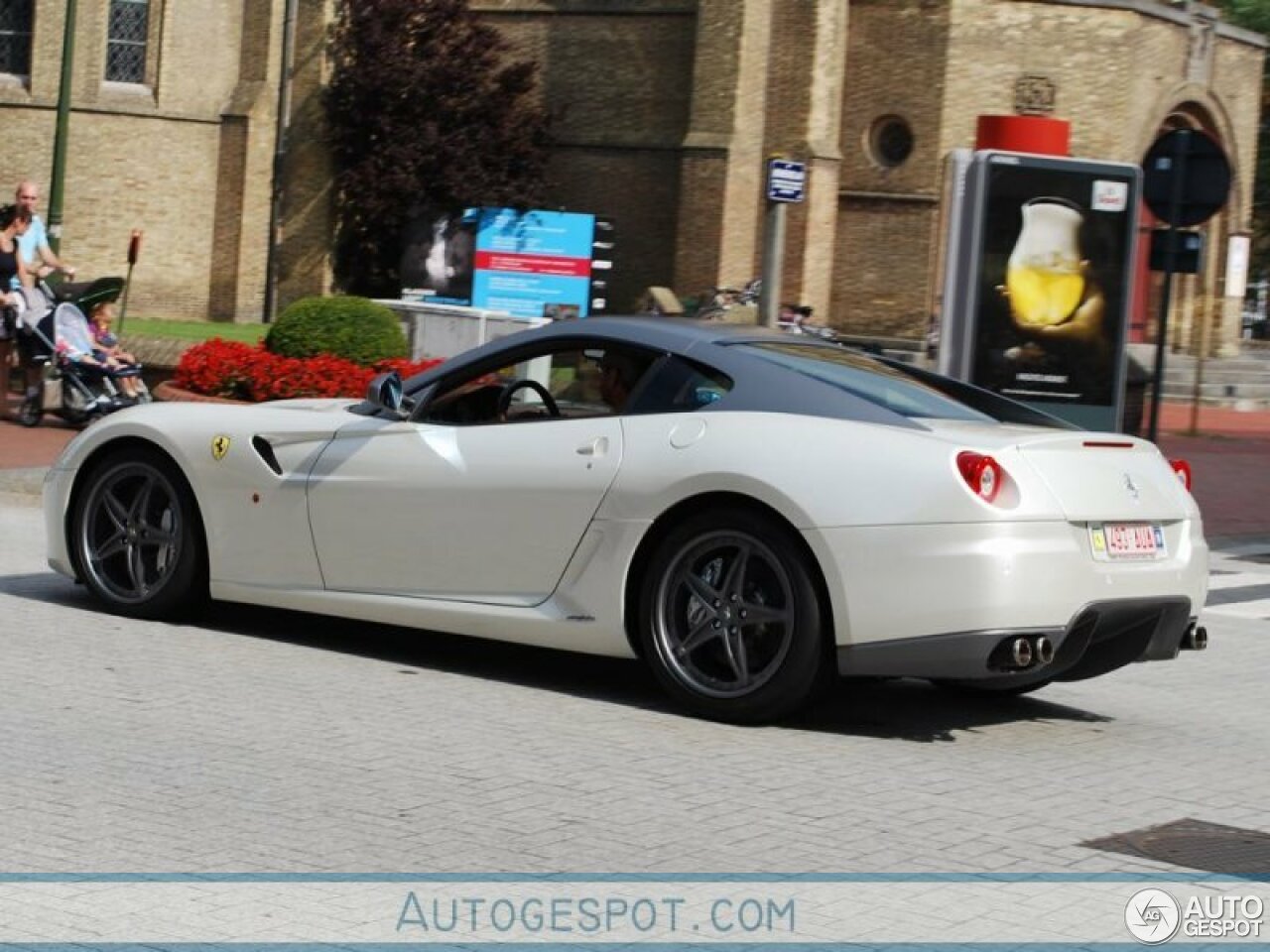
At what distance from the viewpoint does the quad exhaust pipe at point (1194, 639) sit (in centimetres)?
798

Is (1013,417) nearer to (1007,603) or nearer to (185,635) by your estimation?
(1007,603)

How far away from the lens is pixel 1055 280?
17453 millimetres

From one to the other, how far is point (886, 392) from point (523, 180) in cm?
3529

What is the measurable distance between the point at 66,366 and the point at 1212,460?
1337cm

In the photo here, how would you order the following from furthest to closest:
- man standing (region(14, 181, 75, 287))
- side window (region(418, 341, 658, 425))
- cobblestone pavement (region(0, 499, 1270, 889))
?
man standing (region(14, 181, 75, 287)) → side window (region(418, 341, 658, 425)) → cobblestone pavement (region(0, 499, 1270, 889))

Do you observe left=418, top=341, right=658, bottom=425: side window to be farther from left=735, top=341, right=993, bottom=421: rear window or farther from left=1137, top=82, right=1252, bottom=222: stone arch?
left=1137, top=82, right=1252, bottom=222: stone arch

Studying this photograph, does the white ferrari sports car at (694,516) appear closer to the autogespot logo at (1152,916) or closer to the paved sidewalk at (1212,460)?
the autogespot logo at (1152,916)

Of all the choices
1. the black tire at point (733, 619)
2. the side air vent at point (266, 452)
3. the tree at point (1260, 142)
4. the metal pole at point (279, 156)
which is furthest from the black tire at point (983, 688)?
the tree at point (1260, 142)

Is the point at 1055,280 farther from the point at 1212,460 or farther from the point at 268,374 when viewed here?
the point at 1212,460

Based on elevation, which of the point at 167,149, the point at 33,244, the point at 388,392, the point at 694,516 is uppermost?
the point at 167,149

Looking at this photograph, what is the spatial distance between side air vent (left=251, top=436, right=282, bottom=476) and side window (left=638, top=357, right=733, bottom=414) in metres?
1.62

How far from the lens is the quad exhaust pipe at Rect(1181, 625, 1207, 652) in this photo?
7977mm

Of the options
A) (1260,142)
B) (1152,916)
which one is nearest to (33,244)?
(1152,916)

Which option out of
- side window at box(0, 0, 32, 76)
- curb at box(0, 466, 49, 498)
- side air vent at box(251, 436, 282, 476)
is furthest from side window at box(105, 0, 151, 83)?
side air vent at box(251, 436, 282, 476)
